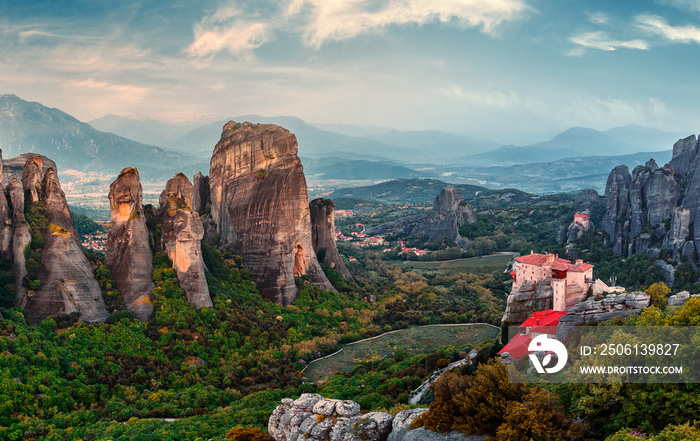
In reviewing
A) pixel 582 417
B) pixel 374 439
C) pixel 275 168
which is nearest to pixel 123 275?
pixel 275 168

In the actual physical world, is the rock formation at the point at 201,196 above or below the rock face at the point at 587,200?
above

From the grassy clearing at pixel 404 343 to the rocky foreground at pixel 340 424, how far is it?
1515 centimetres

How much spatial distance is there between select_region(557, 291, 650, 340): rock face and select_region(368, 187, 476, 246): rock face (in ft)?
239

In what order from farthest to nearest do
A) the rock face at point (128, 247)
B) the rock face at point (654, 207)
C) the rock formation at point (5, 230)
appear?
the rock face at point (654, 207) → the rock face at point (128, 247) → the rock formation at point (5, 230)

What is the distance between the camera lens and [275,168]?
4906cm

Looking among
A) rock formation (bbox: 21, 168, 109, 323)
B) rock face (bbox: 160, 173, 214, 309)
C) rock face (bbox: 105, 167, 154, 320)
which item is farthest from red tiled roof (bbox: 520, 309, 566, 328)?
rock formation (bbox: 21, 168, 109, 323)

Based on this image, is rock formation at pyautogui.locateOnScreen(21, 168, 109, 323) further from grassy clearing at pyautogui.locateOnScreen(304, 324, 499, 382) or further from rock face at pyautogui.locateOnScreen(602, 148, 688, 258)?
rock face at pyautogui.locateOnScreen(602, 148, 688, 258)

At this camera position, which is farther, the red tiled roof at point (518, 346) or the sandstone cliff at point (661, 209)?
the sandstone cliff at point (661, 209)

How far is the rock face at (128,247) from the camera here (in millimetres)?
37281

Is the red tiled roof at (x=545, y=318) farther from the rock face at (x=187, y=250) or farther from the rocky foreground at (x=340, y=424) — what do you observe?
the rock face at (x=187, y=250)

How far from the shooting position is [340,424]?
19.3 m

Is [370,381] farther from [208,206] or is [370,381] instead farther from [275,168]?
A: [208,206]

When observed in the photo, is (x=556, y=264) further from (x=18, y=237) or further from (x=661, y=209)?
(x=661, y=209)

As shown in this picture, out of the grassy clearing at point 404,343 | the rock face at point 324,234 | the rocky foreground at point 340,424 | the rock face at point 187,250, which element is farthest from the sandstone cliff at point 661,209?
the rocky foreground at point 340,424
